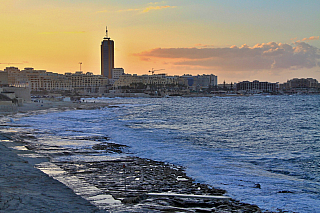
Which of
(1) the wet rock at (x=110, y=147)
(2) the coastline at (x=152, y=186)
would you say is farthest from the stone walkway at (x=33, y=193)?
(1) the wet rock at (x=110, y=147)

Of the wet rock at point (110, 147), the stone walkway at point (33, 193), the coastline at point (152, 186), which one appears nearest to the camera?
the stone walkway at point (33, 193)

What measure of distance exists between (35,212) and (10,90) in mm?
58424

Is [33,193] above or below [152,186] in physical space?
above

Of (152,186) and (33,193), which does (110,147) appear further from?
(33,193)

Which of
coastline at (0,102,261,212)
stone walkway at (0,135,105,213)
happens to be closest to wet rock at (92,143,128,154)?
coastline at (0,102,261,212)

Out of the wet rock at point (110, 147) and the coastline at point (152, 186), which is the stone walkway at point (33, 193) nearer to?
the coastline at point (152, 186)

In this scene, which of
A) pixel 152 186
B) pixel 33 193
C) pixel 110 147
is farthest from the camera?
pixel 110 147

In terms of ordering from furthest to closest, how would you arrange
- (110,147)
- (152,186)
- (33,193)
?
1. (110,147)
2. (152,186)
3. (33,193)

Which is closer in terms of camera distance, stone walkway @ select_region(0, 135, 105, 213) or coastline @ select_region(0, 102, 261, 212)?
stone walkway @ select_region(0, 135, 105, 213)

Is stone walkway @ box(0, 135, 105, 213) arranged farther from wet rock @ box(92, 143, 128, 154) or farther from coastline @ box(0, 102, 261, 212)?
wet rock @ box(92, 143, 128, 154)

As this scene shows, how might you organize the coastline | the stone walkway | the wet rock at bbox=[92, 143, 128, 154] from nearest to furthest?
the stone walkway, the coastline, the wet rock at bbox=[92, 143, 128, 154]

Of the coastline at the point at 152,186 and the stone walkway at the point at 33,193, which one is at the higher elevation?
the stone walkway at the point at 33,193

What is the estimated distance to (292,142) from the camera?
1714 centimetres

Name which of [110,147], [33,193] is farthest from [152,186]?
[110,147]
